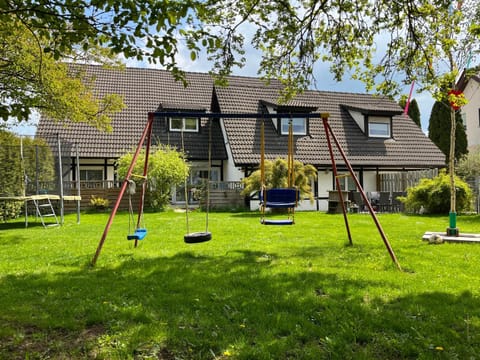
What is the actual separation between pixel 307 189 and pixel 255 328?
12.6 meters

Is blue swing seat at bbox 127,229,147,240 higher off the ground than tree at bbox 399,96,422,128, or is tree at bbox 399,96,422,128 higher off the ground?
tree at bbox 399,96,422,128

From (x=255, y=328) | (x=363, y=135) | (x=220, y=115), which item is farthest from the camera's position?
(x=363, y=135)

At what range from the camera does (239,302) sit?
4.25m

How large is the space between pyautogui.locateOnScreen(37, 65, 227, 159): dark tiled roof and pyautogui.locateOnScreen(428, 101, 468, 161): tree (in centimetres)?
1664

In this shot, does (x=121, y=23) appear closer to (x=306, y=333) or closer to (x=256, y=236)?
(x=306, y=333)

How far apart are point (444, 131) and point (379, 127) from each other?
8.87m

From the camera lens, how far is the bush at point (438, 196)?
14.2 m

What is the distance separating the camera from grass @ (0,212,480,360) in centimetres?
320

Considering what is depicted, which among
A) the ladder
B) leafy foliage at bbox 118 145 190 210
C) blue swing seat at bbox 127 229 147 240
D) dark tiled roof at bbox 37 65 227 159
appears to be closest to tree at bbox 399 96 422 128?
dark tiled roof at bbox 37 65 227 159

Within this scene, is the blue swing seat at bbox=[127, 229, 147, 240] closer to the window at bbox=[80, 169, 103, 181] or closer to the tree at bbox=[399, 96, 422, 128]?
the window at bbox=[80, 169, 103, 181]

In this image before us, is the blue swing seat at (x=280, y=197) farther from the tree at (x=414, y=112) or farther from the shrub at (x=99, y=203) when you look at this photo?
the tree at (x=414, y=112)

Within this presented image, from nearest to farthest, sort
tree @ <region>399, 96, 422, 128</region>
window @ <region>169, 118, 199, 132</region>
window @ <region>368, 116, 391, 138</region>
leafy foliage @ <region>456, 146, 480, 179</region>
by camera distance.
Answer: window @ <region>169, 118, 199, 132</region>, window @ <region>368, 116, 391, 138</region>, leafy foliage @ <region>456, 146, 480, 179</region>, tree @ <region>399, 96, 422, 128</region>

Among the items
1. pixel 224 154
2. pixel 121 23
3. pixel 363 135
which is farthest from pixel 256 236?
pixel 363 135

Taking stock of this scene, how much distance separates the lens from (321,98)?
A: 24.2 metres
